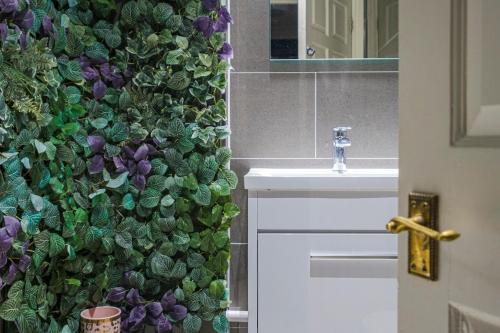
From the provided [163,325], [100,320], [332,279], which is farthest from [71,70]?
[332,279]

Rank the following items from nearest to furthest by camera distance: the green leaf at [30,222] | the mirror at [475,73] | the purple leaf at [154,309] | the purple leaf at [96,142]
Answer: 1. the mirror at [475,73]
2. the green leaf at [30,222]
3. the purple leaf at [96,142]
4. the purple leaf at [154,309]

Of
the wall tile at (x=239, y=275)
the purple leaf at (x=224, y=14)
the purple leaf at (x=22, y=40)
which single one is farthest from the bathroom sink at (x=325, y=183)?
the purple leaf at (x=22, y=40)

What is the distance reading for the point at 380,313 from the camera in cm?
157

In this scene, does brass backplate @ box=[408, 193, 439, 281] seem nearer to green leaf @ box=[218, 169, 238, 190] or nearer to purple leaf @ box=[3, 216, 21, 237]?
purple leaf @ box=[3, 216, 21, 237]

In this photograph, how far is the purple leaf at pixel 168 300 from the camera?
1.79 meters

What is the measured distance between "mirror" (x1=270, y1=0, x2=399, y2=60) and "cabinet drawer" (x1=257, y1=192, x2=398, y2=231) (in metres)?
0.59

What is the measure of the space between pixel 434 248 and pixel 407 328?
111mm

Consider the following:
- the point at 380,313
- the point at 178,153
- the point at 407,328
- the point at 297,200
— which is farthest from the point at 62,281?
the point at 407,328

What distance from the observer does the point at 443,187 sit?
0.60 metres

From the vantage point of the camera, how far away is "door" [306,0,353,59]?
6.37 feet

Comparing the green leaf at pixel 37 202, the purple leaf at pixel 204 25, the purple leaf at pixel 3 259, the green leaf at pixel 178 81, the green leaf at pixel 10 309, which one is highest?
the purple leaf at pixel 204 25

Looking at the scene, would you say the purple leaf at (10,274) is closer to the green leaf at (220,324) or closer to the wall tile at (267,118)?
the green leaf at (220,324)

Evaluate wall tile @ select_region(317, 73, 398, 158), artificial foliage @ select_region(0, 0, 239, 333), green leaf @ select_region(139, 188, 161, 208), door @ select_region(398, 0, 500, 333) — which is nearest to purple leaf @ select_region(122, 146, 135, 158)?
artificial foliage @ select_region(0, 0, 239, 333)

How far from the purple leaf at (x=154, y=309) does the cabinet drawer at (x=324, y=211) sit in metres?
0.47
